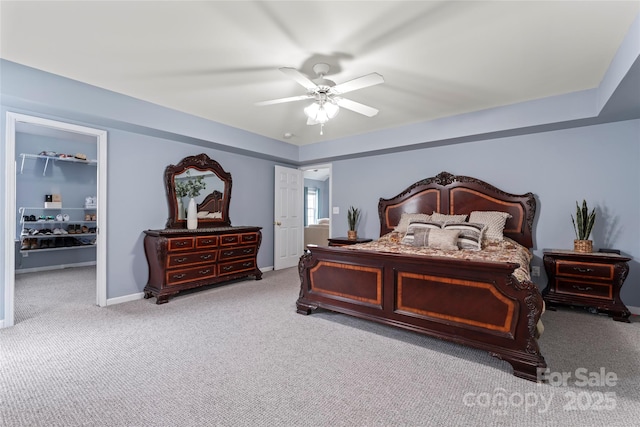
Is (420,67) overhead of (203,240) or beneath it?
overhead

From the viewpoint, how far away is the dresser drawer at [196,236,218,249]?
418 cm

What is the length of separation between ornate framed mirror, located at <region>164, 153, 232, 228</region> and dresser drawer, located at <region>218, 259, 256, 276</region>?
29.2 inches

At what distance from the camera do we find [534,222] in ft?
13.1

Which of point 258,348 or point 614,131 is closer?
point 258,348

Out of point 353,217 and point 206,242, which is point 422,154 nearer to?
point 353,217

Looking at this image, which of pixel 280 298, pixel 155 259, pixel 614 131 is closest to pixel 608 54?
pixel 614 131

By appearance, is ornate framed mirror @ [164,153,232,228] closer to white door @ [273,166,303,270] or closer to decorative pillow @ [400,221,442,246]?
white door @ [273,166,303,270]

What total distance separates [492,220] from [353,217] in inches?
88.5

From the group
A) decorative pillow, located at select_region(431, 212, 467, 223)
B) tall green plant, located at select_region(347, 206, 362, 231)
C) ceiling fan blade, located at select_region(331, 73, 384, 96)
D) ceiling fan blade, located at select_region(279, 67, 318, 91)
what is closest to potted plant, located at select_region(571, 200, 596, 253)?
decorative pillow, located at select_region(431, 212, 467, 223)

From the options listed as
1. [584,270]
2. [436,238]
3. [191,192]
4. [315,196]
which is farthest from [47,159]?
[584,270]

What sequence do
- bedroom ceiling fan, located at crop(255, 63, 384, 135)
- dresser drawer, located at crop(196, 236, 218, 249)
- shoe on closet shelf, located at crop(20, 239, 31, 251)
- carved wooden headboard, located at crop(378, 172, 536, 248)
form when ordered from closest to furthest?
bedroom ceiling fan, located at crop(255, 63, 384, 135)
carved wooden headboard, located at crop(378, 172, 536, 248)
dresser drawer, located at crop(196, 236, 218, 249)
shoe on closet shelf, located at crop(20, 239, 31, 251)

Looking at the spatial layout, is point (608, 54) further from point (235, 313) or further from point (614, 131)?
point (235, 313)

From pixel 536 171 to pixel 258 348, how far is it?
4.07 meters

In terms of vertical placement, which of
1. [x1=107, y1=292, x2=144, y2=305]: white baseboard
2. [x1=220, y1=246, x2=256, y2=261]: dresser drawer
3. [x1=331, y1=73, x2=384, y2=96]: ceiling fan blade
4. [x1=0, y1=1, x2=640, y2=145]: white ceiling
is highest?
[x1=0, y1=1, x2=640, y2=145]: white ceiling
